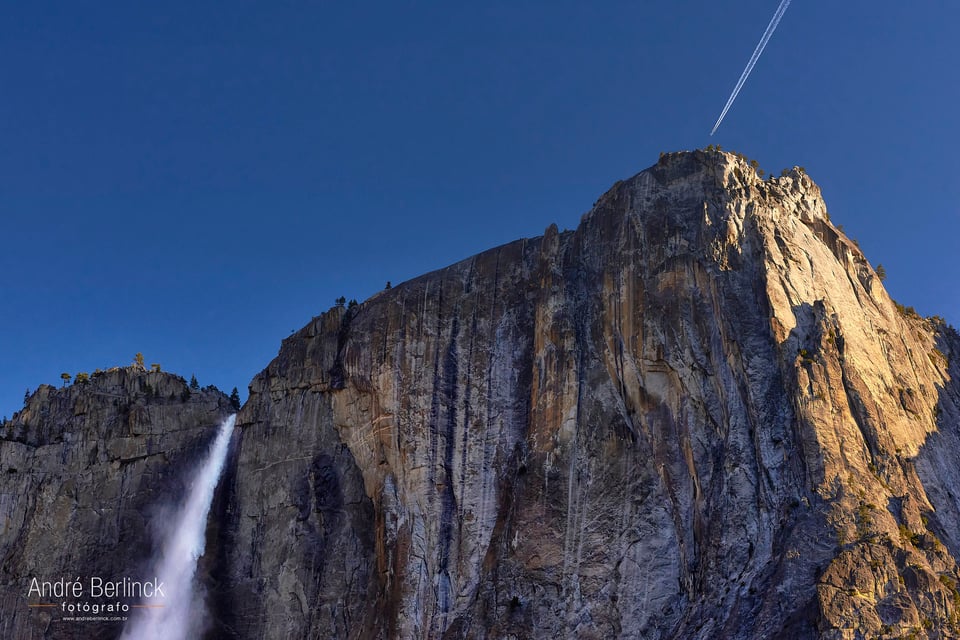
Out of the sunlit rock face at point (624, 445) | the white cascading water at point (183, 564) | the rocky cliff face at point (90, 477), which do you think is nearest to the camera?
the sunlit rock face at point (624, 445)

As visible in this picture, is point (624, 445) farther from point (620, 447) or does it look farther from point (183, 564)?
point (183, 564)

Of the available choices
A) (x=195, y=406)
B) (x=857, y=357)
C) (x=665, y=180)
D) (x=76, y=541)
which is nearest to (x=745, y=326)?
(x=857, y=357)

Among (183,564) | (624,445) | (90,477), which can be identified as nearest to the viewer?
(624,445)

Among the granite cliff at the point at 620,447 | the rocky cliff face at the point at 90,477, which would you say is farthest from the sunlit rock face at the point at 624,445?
the rocky cliff face at the point at 90,477

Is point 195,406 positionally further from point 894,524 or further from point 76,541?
point 894,524

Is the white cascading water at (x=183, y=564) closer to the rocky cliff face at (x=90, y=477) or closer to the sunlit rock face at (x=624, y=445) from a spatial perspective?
the rocky cliff face at (x=90, y=477)

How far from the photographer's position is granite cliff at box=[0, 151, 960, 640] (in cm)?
5203

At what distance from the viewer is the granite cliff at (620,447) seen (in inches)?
2048

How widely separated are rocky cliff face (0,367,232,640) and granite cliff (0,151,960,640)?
3.03ft

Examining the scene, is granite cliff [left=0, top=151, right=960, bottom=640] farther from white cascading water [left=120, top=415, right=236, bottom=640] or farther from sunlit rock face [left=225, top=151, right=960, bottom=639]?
white cascading water [left=120, top=415, right=236, bottom=640]

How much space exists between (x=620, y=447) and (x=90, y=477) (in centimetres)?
4070

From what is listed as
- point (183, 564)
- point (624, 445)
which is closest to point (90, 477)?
point (183, 564)

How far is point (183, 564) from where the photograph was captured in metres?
74.6

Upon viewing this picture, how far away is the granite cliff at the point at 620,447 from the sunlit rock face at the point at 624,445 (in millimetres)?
147
